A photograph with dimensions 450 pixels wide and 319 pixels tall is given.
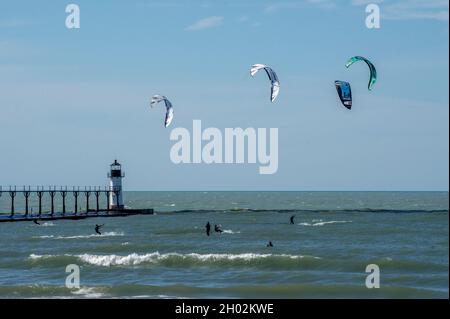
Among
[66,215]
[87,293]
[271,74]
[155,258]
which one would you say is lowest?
[87,293]

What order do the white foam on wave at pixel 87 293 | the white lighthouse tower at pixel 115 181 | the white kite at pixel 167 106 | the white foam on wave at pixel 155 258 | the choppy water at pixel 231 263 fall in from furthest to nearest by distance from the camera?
the white lighthouse tower at pixel 115 181 → the white kite at pixel 167 106 → the white foam on wave at pixel 155 258 → the choppy water at pixel 231 263 → the white foam on wave at pixel 87 293

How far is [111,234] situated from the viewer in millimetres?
55469

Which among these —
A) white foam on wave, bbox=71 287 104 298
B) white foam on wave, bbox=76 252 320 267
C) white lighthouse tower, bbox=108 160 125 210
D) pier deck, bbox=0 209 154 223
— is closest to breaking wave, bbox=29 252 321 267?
white foam on wave, bbox=76 252 320 267

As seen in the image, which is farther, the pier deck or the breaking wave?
the pier deck

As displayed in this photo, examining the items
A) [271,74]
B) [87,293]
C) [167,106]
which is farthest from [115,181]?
[87,293]

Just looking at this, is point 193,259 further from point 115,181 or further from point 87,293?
point 115,181

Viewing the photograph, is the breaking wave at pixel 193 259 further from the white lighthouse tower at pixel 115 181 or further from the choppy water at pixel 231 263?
the white lighthouse tower at pixel 115 181

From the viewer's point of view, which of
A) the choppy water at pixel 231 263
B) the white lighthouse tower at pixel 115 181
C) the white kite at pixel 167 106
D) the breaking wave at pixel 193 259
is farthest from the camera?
the white lighthouse tower at pixel 115 181

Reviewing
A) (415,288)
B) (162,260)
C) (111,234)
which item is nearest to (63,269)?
(162,260)

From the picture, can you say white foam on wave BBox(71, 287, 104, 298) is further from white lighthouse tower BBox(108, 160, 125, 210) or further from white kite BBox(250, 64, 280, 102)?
white lighthouse tower BBox(108, 160, 125, 210)

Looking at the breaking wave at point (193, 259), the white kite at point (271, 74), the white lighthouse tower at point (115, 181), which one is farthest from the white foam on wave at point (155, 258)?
the white lighthouse tower at point (115, 181)
